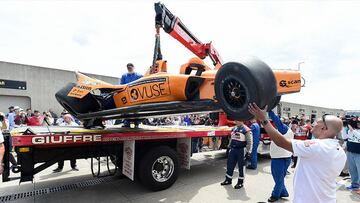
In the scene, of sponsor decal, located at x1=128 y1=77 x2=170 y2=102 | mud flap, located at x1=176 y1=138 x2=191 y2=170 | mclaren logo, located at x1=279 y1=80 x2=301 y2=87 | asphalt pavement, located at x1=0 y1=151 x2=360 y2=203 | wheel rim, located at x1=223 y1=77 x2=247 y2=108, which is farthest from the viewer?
mud flap, located at x1=176 y1=138 x2=191 y2=170

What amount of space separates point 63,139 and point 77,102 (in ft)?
2.77

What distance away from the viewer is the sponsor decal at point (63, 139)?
3758mm

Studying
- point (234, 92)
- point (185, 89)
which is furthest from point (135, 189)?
point (234, 92)

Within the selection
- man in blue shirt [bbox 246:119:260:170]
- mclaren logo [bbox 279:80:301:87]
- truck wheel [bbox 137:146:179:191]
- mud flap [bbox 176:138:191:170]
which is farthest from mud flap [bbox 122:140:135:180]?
man in blue shirt [bbox 246:119:260:170]

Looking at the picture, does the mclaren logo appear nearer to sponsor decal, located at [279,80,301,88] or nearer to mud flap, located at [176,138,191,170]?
sponsor decal, located at [279,80,301,88]

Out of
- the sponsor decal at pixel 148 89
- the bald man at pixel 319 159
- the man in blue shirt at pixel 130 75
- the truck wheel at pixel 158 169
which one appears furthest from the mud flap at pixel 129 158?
the bald man at pixel 319 159

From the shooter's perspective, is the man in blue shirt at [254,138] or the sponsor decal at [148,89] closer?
the sponsor decal at [148,89]

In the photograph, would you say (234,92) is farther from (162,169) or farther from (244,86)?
(162,169)

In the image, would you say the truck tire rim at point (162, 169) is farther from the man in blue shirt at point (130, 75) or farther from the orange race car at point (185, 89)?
the man in blue shirt at point (130, 75)

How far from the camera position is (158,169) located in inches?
190

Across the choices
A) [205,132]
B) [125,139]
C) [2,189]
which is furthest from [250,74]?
[2,189]

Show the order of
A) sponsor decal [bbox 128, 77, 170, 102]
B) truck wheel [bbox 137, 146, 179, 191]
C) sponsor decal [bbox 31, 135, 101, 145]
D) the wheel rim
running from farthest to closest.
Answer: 1. truck wheel [bbox 137, 146, 179, 191]
2. sponsor decal [bbox 31, 135, 101, 145]
3. sponsor decal [bbox 128, 77, 170, 102]
4. the wheel rim

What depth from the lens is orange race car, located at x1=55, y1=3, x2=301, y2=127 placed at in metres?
2.34

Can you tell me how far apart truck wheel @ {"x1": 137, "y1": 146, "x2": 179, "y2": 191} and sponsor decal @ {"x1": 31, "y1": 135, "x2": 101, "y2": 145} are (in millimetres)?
1010
